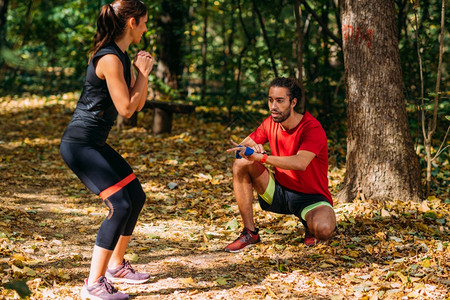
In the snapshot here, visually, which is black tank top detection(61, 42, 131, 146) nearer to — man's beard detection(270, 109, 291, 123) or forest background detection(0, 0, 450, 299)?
man's beard detection(270, 109, 291, 123)

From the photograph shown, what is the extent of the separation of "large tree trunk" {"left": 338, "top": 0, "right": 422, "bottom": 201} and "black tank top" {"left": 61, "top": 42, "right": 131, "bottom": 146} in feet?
9.14

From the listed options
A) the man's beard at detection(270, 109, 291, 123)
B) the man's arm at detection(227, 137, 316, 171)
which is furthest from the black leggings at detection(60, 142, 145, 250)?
the man's beard at detection(270, 109, 291, 123)

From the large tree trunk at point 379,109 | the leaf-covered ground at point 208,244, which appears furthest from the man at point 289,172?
the large tree trunk at point 379,109

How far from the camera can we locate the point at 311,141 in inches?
152

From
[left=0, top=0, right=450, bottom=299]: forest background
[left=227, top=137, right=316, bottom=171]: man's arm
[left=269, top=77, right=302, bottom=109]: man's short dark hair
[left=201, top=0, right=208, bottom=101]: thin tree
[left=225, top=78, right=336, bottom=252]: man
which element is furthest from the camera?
[left=201, top=0, right=208, bottom=101]: thin tree

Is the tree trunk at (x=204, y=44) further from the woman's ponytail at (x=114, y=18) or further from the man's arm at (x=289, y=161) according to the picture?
the woman's ponytail at (x=114, y=18)

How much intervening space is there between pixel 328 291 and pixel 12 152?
20.5 feet

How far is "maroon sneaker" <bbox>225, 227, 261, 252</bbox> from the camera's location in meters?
4.18

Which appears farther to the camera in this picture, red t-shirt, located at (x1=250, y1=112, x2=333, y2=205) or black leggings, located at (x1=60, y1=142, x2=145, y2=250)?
red t-shirt, located at (x1=250, y1=112, x2=333, y2=205)

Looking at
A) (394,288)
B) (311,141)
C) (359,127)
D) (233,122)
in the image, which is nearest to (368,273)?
(394,288)

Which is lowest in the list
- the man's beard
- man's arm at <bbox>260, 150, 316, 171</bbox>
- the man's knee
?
the man's knee

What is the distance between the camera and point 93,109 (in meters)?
2.98

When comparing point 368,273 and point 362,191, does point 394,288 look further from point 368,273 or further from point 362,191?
point 362,191

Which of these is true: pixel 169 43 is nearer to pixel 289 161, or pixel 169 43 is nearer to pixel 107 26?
pixel 289 161
